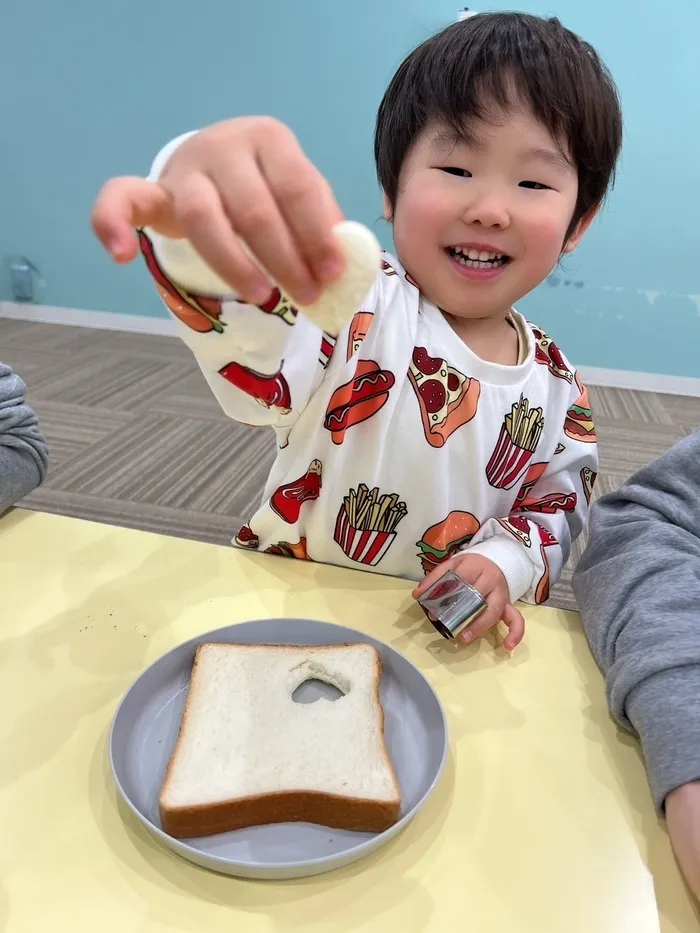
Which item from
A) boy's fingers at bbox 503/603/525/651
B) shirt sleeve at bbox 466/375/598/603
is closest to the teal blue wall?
shirt sleeve at bbox 466/375/598/603

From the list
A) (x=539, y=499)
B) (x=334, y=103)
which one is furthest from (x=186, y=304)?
(x=334, y=103)

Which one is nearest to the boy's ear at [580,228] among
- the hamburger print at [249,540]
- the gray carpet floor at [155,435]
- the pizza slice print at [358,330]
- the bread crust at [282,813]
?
the pizza slice print at [358,330]

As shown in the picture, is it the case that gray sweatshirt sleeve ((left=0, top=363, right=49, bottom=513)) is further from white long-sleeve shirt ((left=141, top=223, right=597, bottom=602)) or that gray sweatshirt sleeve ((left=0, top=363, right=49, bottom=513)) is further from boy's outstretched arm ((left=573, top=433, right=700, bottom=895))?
boy's outstretched arm ((left=573, top=433, right=700, bottom=895))

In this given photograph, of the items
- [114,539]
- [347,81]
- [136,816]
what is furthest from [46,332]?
[136,816]

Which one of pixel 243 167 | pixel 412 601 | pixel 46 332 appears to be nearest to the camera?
pixel 243 167

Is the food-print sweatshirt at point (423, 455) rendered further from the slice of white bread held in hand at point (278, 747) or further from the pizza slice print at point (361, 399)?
the slice of white bread held in hand at point (278, 747)

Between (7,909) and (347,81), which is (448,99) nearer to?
(7,909)
